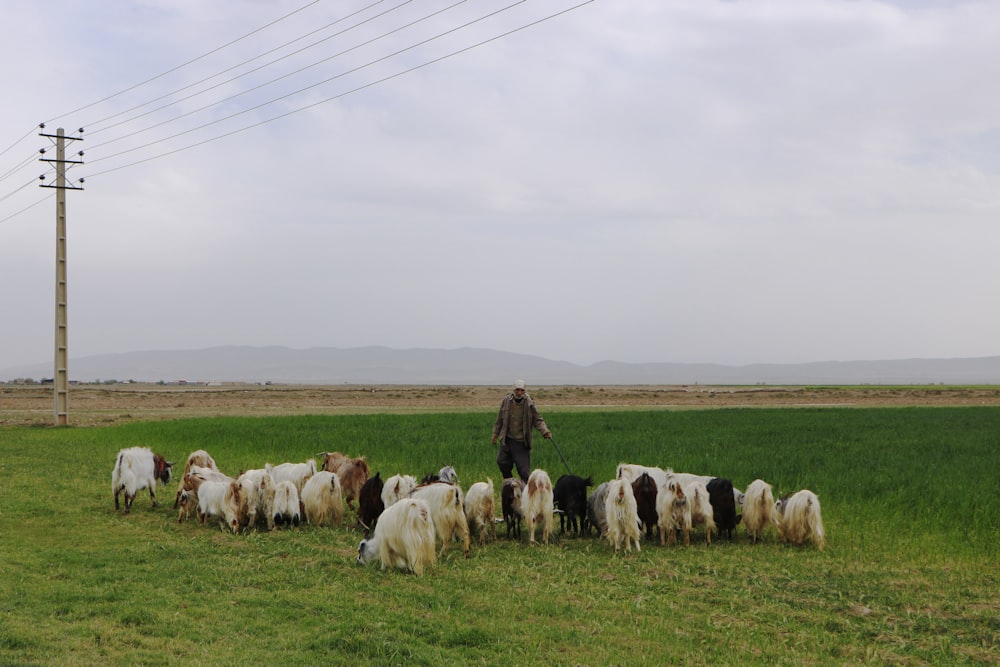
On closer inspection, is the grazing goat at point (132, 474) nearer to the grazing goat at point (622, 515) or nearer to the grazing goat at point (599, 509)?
the grazing goat at point (599, 509)

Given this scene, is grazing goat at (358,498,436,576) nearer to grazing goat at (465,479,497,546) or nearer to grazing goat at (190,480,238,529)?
grazing goat at (465,479,497,546)

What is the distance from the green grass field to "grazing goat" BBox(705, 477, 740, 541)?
1.09 ft

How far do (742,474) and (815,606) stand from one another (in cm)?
908

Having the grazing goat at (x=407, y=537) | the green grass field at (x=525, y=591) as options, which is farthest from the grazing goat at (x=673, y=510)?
the grazing goat at (x=407, y=537)

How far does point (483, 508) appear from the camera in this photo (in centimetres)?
1246

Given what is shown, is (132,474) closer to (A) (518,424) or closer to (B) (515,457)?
(B) (515,457)

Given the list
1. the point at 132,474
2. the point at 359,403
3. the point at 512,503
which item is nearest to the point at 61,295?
the point at 132,474

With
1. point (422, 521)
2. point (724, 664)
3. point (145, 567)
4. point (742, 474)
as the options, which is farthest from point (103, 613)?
point (742, 474)

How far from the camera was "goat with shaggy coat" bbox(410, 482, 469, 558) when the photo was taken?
37.4ft

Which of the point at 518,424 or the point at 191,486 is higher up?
the point at 518,424

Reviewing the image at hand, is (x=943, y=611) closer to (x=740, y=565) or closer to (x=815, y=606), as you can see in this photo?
(x=815, y=606)

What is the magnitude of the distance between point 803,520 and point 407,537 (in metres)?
6.00

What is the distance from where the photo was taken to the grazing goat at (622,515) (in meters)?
11.8

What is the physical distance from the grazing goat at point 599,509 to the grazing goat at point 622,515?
50 centimetres
